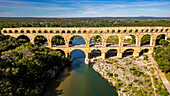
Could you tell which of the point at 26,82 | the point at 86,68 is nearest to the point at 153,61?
the point at 86,68

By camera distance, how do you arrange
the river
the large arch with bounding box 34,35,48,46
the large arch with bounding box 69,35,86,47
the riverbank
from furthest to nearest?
the large arch with bounding box 69,35,86,47
the large arch with bounding box 34,35,48,46
the river
the riverbank

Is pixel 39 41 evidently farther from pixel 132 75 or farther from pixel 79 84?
pixel 132 75

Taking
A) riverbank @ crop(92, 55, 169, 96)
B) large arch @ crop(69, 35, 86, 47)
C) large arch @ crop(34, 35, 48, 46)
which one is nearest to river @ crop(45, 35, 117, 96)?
riverbank @ crop(92, 55, 169, 96)

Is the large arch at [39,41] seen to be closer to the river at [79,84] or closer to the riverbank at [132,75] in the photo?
the river at [79,84]

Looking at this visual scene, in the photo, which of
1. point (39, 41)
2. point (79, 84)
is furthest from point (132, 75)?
point (39, 41)

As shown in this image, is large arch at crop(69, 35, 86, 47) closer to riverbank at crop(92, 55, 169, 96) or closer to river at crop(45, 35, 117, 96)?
river at crop(45, 35, 117, 96)

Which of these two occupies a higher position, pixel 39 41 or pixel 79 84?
pixel 39 41

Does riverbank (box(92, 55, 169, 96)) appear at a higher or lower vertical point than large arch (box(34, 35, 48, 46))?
lower

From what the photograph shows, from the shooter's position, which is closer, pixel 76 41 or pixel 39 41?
pixel 39 41
